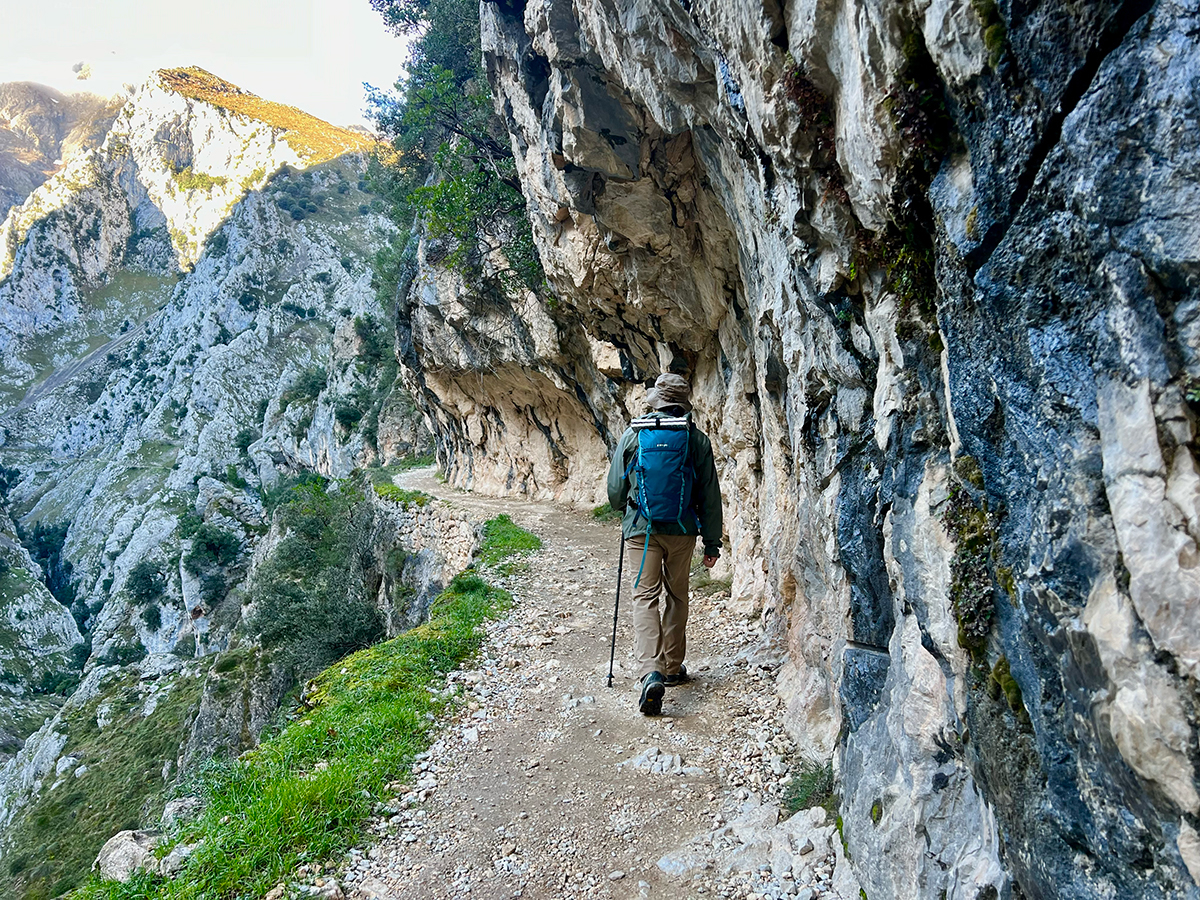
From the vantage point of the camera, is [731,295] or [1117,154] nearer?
[1117,154]

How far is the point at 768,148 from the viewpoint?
12.2ft

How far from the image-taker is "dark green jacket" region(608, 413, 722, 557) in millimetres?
5172

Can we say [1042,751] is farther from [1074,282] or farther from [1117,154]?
[1117,154]

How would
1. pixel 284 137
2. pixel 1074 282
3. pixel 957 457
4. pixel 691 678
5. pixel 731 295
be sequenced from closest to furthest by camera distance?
pixel 1074 282 < pixel 957 457 < pixel 691 678 < pixel 731 295 < pixel 284 137

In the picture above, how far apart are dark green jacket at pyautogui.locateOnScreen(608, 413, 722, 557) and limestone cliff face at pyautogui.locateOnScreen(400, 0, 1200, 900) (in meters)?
0.71

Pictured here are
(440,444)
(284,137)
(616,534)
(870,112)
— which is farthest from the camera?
(284,137)

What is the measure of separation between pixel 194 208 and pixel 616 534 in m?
117

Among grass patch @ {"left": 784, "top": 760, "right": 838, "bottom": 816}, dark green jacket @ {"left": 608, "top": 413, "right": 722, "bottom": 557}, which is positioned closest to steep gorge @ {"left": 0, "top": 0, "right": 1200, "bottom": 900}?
grass patch @ {"left": 784, "top": 760, "right": 838, "bottom": 816}

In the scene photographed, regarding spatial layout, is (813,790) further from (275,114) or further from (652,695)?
(275,114)

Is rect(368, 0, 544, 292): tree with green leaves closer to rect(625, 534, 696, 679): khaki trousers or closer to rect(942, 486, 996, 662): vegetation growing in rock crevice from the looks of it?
rect(625, 534, 696, 679): khaki trousers

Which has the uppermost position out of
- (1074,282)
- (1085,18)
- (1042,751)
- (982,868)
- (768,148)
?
(768,148)

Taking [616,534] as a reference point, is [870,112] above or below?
above

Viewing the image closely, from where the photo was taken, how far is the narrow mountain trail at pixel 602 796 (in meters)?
3.53

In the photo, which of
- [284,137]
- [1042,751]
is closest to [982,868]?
[1042,751]
